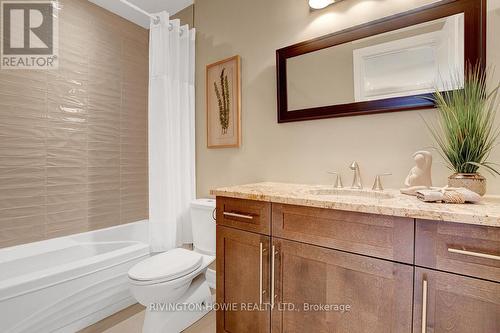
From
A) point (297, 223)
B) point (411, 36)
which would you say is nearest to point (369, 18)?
point (411, 36)

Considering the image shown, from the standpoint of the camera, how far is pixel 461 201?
2.87 ft

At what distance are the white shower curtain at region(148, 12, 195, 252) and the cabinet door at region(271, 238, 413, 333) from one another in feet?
3.98

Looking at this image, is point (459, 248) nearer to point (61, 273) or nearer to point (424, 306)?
point (424, 306)

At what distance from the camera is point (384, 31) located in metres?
1.31

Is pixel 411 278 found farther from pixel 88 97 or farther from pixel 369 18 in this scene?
pixel 88 97

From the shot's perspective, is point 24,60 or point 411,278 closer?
point 411,278

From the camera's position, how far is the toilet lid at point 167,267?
138 cm

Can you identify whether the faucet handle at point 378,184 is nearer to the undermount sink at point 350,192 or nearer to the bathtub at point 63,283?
the undermount sink at point 350,192

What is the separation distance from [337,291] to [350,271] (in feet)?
0.36

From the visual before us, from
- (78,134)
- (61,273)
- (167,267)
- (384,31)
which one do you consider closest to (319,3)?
(384,31)

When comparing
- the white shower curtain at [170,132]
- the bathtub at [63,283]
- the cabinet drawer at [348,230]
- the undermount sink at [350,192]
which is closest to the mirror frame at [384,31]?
the undermount sink at [350,192]

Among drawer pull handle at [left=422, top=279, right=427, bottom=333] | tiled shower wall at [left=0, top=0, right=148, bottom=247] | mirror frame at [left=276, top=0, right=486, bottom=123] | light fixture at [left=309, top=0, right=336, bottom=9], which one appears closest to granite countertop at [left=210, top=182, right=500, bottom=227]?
drawer pull handle at [left=422, top=279, right=427, bottom=333]

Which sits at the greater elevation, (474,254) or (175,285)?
(474,254)

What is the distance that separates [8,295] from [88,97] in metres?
1.56
